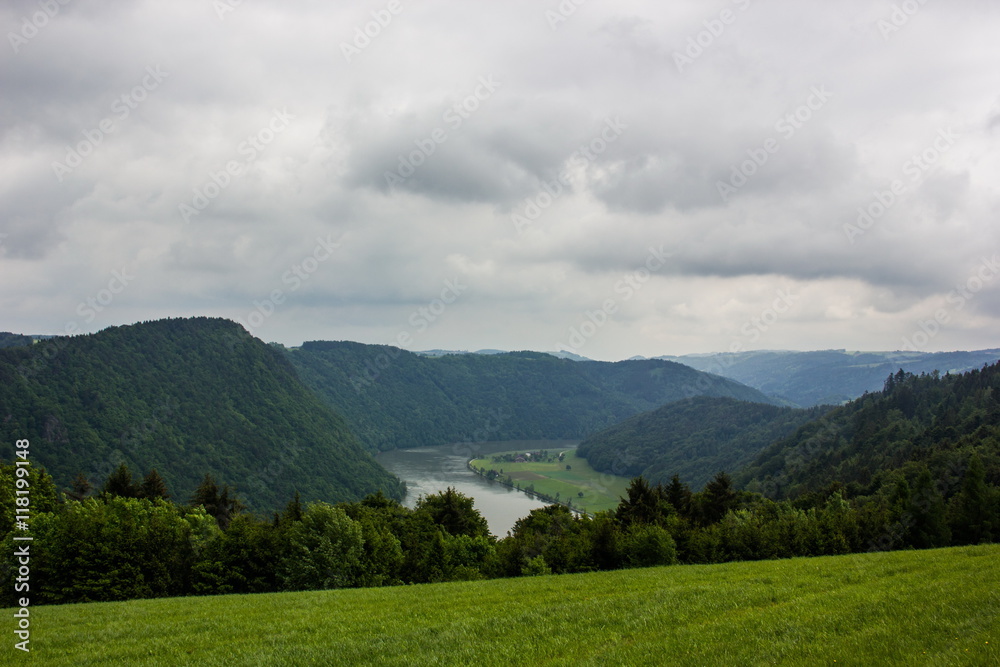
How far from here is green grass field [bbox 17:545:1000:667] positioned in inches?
463

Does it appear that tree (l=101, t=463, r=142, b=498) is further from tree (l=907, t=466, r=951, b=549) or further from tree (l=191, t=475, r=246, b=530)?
tree (l=907, t=466, r=951, b=549)

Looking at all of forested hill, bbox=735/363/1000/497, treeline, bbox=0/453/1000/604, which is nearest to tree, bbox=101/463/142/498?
treeline, bbox=0/453/1000/604

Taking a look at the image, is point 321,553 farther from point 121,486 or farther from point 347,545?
point 121,486

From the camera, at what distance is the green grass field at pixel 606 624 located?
11758mm

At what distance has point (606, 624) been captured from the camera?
1577cm

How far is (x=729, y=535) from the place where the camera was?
44.0 m

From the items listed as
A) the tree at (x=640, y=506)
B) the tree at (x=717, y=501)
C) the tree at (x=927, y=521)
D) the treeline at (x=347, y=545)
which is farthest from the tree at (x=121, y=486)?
the tree at (x=927, y=521)

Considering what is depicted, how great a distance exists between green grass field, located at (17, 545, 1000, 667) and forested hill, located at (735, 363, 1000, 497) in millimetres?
89727

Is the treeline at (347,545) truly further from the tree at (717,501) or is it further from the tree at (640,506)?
the tree at (717,501)

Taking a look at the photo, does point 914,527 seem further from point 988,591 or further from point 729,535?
point 988,591

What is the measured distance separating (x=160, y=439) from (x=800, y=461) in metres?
214

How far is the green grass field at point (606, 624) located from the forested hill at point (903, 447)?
8973cm

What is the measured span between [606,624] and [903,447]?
163 metres

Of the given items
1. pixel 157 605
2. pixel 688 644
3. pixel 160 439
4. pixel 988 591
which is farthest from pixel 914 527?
pixel 160 439
